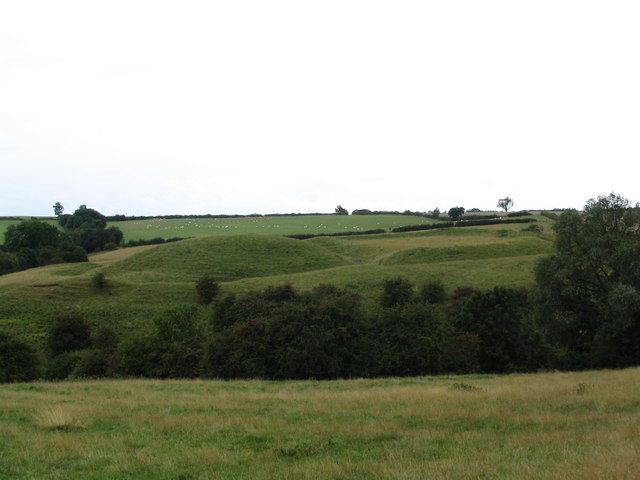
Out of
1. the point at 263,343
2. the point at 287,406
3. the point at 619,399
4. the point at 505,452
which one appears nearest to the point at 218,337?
the point at 263,343

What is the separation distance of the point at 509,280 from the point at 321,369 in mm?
32728

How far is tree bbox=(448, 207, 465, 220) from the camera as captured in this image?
142625mm

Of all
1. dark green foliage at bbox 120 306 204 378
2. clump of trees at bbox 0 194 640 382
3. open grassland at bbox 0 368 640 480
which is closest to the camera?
open grassland at bbox 0 368 640 480

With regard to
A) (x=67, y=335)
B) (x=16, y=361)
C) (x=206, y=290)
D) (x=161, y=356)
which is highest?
(x=206, y=290)

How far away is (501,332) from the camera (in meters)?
41.9

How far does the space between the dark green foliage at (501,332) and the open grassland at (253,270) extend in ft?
45.3

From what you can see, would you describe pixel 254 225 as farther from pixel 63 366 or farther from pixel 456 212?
pixel 63 366

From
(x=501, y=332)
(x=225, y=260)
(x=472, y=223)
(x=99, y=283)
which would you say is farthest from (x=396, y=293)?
(x=472, y=223)

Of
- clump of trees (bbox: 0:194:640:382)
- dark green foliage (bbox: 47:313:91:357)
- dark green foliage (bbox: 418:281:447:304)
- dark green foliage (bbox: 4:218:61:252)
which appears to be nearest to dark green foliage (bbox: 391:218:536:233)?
dark green foliage (bbox: 418:281:447:304)

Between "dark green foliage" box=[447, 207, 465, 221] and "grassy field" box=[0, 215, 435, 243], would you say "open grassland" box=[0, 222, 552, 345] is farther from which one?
"dark green foliage" box=[447, 207, 465, 221]

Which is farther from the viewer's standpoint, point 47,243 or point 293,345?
point 47,243

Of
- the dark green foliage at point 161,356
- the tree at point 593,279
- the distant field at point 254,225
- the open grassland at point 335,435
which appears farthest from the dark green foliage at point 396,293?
the distant field at point 254,225

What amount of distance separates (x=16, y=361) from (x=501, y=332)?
35.5 metres

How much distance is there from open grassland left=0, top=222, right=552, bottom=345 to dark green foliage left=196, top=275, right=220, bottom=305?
5.25 ft
